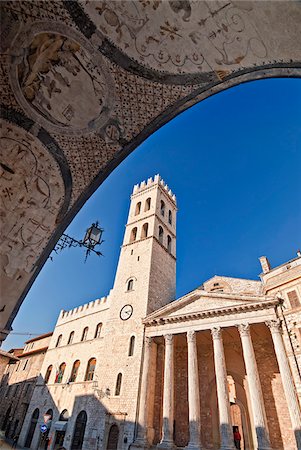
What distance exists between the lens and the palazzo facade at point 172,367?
13.9 meters

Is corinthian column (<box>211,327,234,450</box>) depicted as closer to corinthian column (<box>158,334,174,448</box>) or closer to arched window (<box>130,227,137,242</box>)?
corinthian column (<box>158,334,174,448</box>)

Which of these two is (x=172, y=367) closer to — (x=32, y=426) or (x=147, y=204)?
(x=32, y=426)

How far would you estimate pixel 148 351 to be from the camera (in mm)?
17375

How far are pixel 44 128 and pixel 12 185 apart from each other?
35.9 inches

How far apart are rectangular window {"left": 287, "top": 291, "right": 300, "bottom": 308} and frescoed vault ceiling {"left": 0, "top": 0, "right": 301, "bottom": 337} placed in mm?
13508

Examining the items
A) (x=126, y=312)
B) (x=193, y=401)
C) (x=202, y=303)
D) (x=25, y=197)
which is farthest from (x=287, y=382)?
(x=25, y=197)

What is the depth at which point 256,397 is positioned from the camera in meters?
12.9

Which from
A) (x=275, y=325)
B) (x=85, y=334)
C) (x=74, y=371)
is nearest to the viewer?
(x=275, y=325)

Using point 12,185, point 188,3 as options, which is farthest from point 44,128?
point 188,3

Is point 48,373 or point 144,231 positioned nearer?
point 48,373

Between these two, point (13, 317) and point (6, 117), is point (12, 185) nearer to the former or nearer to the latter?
point (6, 117)

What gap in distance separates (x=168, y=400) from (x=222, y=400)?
10.7 feet

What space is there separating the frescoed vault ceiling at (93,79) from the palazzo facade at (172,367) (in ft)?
45.1

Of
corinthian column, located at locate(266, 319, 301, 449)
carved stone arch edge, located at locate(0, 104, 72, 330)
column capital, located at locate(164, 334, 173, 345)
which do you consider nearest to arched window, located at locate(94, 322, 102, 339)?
column capital, located at locate(164, 334, 173, 345)
